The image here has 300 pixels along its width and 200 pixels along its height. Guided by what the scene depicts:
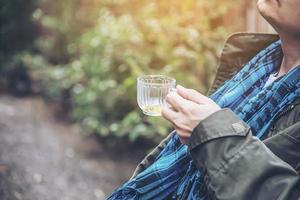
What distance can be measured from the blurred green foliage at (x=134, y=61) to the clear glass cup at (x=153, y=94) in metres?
2.87

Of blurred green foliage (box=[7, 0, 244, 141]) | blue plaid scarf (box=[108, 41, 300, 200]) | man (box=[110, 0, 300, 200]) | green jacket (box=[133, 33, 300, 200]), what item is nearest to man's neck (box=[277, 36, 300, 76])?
man (box=[110, 0, 300, 200])

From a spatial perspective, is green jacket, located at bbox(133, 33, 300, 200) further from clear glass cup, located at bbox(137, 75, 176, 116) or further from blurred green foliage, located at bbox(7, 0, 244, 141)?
blurred green foliage, located at bbox(7, 0, 244, 141)

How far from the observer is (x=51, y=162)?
201 inches

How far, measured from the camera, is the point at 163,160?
6.96 ft

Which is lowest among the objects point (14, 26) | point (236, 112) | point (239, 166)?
point (239, 166)

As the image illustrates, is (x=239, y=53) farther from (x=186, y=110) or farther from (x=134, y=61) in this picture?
(x=134, y=61)

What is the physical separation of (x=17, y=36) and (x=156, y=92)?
638 cm

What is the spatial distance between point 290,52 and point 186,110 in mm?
637

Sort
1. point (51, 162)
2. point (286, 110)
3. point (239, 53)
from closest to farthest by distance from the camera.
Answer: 1. point (286, 110)
2. point (239, 53)
3. point (51, 162)

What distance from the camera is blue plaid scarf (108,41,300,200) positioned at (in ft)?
5.93

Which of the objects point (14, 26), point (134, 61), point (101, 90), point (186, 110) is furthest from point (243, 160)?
point (14, 26)

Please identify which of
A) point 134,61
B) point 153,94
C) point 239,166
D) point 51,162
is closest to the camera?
point 239,166

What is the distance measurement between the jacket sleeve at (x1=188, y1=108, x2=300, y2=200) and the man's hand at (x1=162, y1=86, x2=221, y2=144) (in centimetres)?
4

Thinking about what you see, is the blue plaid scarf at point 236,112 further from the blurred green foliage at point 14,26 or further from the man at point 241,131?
the blurred green foliage at point 14,26
